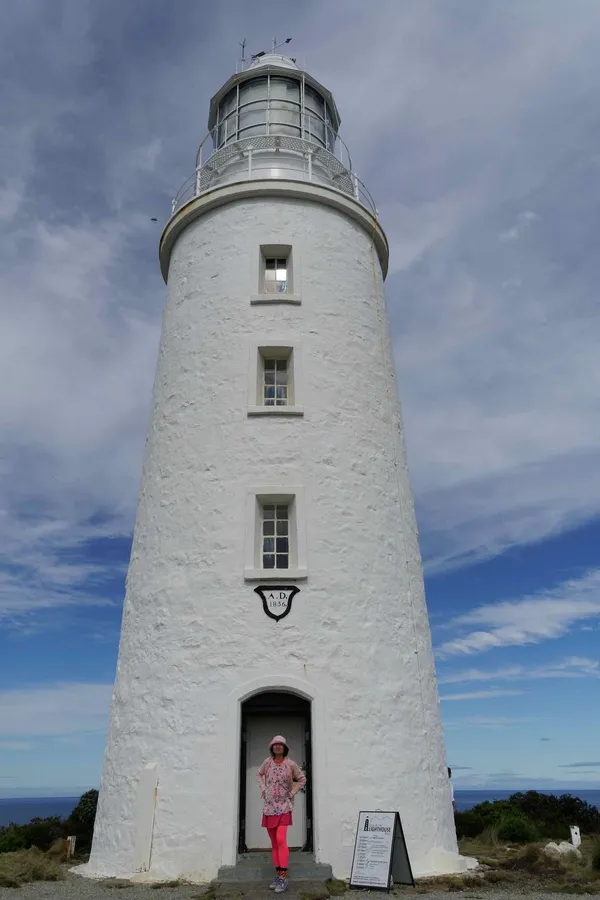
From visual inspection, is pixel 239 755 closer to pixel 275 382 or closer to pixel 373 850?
pixel 373 850

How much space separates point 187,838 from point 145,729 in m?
1.75

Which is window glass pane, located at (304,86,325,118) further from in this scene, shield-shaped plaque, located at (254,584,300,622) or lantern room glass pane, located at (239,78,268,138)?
shield-shaped plaque, located at (254,584,300,622)

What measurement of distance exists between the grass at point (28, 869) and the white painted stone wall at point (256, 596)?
61cm

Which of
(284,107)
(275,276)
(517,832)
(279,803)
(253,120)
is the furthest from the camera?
(284,107)

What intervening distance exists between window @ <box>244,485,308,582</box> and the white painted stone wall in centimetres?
20

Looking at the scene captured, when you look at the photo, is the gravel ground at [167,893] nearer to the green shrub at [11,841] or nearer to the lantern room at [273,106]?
the green shrub at [11,841]

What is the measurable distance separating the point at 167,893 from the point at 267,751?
267 centimetres

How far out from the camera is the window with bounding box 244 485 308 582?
38.9 feet

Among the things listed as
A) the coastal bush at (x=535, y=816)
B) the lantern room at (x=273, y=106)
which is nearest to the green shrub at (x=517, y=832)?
the coastal bush at (x=535, y=816)

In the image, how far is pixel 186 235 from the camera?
1561cm

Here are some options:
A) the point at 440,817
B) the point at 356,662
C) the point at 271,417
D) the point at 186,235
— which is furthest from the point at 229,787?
the point at 186,235

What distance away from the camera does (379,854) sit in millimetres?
9781

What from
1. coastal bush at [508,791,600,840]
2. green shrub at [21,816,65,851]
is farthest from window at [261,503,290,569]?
coastal bush at [508,791,600,840]

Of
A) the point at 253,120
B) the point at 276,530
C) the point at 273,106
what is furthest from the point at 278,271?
the point at 276,530
